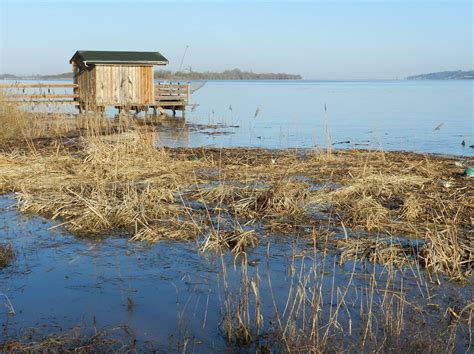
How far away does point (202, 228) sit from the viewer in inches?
335

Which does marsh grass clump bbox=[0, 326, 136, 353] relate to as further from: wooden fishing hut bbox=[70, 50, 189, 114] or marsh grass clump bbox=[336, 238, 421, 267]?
wooden fishing hut bbox=[70, 50, 189, 114]

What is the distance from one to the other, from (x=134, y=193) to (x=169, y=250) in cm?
183

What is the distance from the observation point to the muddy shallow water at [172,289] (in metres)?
5.32

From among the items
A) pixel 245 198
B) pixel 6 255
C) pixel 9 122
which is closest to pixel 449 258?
pixel 245 198

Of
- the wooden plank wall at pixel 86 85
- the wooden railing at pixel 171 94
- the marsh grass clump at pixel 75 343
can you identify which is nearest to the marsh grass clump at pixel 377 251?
the marsh grass clump at pixel 75 343

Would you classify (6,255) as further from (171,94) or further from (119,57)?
(171,94)

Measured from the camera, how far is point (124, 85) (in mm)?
32469

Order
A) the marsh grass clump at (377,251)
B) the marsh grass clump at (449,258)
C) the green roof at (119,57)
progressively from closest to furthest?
the marsh grass clump at (449,258), the marsh grass clump at (377,251), the green roof at (119,57)

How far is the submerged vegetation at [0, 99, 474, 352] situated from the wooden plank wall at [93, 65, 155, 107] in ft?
55.5

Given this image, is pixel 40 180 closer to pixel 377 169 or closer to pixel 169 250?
pixel 169 250

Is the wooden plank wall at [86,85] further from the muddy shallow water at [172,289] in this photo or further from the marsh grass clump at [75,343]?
the marsh grass clump at [75,343]

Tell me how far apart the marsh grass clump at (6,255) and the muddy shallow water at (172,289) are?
0.09m

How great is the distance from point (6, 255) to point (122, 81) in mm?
26065

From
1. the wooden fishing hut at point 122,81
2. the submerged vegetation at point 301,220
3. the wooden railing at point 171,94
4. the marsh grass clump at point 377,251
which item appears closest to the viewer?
the submerged vegetation at point 301,220
